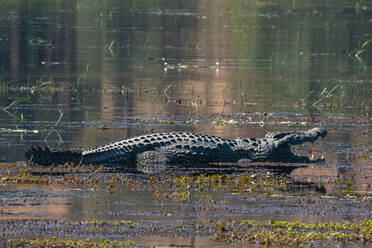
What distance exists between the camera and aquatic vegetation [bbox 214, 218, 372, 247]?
325 inches

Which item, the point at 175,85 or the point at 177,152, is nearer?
the point at 177,152

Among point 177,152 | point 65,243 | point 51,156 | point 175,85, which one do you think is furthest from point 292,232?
point 175,85

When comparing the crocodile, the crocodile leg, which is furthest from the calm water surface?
the crocodile leg

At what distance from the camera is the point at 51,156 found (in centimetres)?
1161

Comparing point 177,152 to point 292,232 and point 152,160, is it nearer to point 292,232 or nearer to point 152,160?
point 152,160

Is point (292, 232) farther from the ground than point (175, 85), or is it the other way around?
point (175, 85)

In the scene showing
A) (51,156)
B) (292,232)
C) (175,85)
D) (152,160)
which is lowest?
(292,232)

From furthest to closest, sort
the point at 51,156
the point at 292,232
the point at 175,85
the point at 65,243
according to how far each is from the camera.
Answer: the point at 175,85, the point at 51,156, the point at 292,232, the point at 65,243

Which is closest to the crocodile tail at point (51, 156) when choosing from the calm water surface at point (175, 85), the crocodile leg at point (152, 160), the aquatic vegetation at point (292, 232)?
the calm water surface at point (175, 85)

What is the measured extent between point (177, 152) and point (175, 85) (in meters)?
7.89

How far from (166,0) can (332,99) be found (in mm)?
35339

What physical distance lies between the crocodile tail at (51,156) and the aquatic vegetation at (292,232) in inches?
138

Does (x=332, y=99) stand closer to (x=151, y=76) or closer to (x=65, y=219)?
(x=151, y=76)

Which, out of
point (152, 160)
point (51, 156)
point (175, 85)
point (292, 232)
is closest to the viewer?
point (292, 232)
